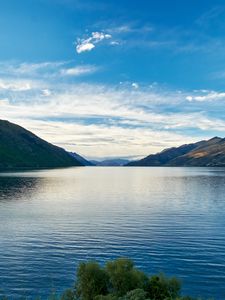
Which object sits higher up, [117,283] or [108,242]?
[117,283]

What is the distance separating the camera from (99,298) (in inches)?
1416

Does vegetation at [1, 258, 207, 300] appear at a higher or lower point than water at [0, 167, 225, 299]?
higher

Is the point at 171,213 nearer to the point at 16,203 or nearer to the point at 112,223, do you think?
the point at 112,223

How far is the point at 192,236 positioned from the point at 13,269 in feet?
143

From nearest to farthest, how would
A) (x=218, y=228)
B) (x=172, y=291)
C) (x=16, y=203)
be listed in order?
(x=172, y=291), (x=218, y=228), (x=16, y=203)

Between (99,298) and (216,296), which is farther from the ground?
(99,298)

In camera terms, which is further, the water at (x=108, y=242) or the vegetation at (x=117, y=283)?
the water at (x=108, y=242)

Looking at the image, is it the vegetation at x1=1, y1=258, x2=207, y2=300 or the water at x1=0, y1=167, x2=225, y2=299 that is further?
the water at x1=0, y1=167, x2=225, y2=299

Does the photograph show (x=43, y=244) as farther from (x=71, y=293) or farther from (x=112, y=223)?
(x=71, y=293)

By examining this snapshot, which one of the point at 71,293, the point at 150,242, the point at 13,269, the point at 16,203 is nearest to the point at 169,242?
the point at 150,242

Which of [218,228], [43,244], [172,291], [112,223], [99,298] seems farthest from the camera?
[112,223]

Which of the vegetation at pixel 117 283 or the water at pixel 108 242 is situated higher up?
the vegetation at pixel 117 283

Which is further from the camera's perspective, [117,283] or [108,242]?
[108,242]

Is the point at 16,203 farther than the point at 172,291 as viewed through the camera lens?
Yes
